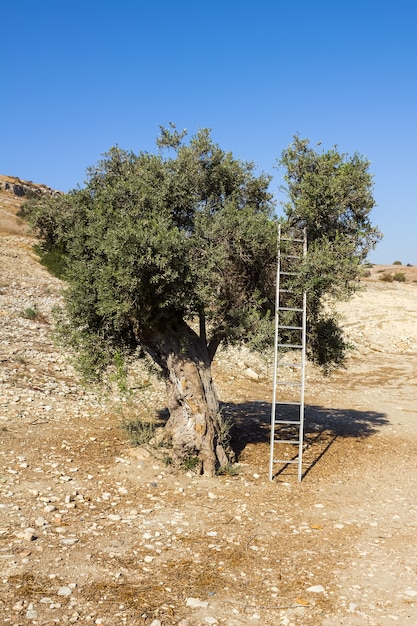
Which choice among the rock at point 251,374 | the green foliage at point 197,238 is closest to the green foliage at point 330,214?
the green foliage at point 197,238

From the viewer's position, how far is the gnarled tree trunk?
12.0 metres

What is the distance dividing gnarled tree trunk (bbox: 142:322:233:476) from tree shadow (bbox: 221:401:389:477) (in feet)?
2.92

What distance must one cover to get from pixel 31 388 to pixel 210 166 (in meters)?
8.59

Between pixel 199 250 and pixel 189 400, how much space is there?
3326mm

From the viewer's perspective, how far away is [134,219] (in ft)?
36.3

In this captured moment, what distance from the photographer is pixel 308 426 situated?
57.2 feet

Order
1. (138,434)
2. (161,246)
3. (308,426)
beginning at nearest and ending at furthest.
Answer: (161,246) → (138,434) → (308,426)

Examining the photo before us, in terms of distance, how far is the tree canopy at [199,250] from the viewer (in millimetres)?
11234

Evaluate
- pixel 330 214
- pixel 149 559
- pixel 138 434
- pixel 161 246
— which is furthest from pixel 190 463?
pixel 330 214

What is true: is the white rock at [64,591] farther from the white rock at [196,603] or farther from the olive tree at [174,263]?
the olive tree at [174,263]

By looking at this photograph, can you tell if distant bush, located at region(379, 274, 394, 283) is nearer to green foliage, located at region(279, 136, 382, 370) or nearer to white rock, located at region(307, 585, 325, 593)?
green foliage, located at region(279, 136, 382, 370)

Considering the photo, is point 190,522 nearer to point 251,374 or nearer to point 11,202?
point 251,374

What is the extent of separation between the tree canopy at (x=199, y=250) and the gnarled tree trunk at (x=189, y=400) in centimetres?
2

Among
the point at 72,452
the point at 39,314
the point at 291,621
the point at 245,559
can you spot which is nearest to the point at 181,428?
the point at 72,452
